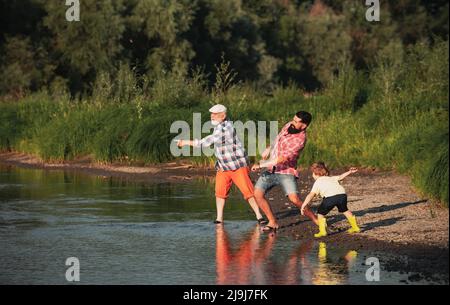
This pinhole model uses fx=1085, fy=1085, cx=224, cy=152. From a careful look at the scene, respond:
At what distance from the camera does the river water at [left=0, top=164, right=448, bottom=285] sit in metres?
11.5

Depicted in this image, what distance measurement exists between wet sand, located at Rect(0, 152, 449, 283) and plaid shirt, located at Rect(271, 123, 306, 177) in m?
0.84

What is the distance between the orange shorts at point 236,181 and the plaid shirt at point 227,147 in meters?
0.08

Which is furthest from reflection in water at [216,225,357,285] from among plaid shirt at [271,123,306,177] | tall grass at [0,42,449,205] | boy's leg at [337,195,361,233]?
tall grass at [0,42,449,205]

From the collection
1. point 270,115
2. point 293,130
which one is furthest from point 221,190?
point 270,115

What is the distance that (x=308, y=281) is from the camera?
11.1m

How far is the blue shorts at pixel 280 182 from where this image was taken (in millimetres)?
14984

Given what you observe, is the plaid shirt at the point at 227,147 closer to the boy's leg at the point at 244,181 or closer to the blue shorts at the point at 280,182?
the boy's leg at the point at 244,181

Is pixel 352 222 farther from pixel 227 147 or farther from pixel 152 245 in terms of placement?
pixel 152 245

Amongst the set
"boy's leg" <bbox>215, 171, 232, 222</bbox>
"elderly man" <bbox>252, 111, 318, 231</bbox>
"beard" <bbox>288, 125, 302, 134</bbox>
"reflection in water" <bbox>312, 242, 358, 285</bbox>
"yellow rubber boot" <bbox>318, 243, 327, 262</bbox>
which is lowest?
"reflection in water" <bbox>312, 242, 358, 285</bbox>

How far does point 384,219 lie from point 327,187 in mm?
1490

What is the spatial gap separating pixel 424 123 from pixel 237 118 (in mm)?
5825

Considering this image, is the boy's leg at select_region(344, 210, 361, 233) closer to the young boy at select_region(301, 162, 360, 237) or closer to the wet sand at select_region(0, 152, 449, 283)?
the young boy at select_region(301, 162, 360, 237)

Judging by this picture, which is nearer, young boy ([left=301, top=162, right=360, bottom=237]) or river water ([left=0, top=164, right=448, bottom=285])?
river water ([left=0, top=164, right=448, bottom=285])
